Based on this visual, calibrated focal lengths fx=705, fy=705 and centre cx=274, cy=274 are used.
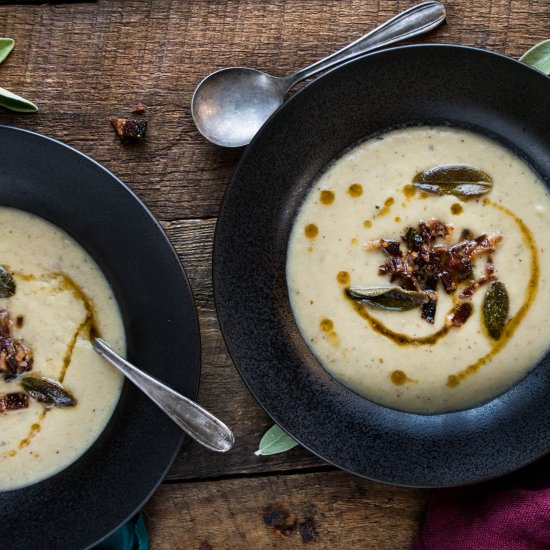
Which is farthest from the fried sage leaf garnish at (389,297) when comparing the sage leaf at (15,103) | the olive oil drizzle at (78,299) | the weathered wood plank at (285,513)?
the sage leaf at (15,103)

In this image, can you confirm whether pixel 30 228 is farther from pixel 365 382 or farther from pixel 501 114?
pixel 501 114

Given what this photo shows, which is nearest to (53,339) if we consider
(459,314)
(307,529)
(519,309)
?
(307,529)

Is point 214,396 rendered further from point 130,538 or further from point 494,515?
→ point 494,515

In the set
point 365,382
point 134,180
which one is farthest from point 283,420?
point 134,180

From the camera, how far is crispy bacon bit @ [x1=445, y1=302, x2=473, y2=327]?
4.91 ft

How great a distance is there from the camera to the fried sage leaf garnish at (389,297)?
4.90 ft

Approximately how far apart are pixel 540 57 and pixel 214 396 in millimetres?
1039

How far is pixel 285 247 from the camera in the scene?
152cm

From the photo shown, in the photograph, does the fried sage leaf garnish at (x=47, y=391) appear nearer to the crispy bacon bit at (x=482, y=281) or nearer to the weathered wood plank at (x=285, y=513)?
the weathered wood plank at (x=285, y=513)

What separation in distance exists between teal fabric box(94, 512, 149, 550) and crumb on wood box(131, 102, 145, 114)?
0.92 metres

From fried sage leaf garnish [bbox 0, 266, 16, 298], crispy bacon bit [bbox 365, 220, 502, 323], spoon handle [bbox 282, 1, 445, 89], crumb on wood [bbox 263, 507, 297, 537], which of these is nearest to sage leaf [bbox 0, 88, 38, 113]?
fried sage leaf garnish [bbox 0, 266, 16, 298]

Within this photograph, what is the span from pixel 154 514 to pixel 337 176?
89cm

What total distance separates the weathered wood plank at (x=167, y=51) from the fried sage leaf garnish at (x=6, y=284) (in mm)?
326

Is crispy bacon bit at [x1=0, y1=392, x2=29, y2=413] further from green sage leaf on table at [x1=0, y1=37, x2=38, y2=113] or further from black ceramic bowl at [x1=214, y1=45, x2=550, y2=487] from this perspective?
green sage leaf on table at [x1=0, y1=37, x2=38, y2=113]
